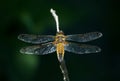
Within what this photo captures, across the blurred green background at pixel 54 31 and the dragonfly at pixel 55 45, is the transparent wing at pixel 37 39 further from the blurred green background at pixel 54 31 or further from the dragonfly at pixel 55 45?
the blurred green background at pixel 54 31

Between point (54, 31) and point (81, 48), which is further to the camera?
point (54, 31)

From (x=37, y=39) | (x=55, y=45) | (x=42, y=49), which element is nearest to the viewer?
(x=55, y=45)

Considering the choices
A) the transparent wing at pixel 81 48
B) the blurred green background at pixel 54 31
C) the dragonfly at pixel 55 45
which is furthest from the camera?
the blurred green background at pixel 54 31

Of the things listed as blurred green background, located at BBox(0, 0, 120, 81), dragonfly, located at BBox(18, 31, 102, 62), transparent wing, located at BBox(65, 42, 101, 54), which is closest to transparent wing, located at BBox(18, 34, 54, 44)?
dragonfly, located at BBox(18, 31, 102, 62)

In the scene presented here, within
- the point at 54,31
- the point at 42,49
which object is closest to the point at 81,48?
the point at 42,49

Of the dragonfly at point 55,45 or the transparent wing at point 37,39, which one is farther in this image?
the transparent wing at point 37,39

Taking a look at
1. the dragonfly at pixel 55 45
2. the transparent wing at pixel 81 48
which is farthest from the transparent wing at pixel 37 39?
the transparent wing at pixel 81 48

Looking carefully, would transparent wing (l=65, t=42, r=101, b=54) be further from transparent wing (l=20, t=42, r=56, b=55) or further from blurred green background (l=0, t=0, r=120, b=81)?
blurred green background (l=0, t=0, r=120, b=81)

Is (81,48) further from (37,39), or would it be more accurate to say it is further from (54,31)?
(54,31)

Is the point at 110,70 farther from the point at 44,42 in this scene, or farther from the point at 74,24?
the point at 44,42
